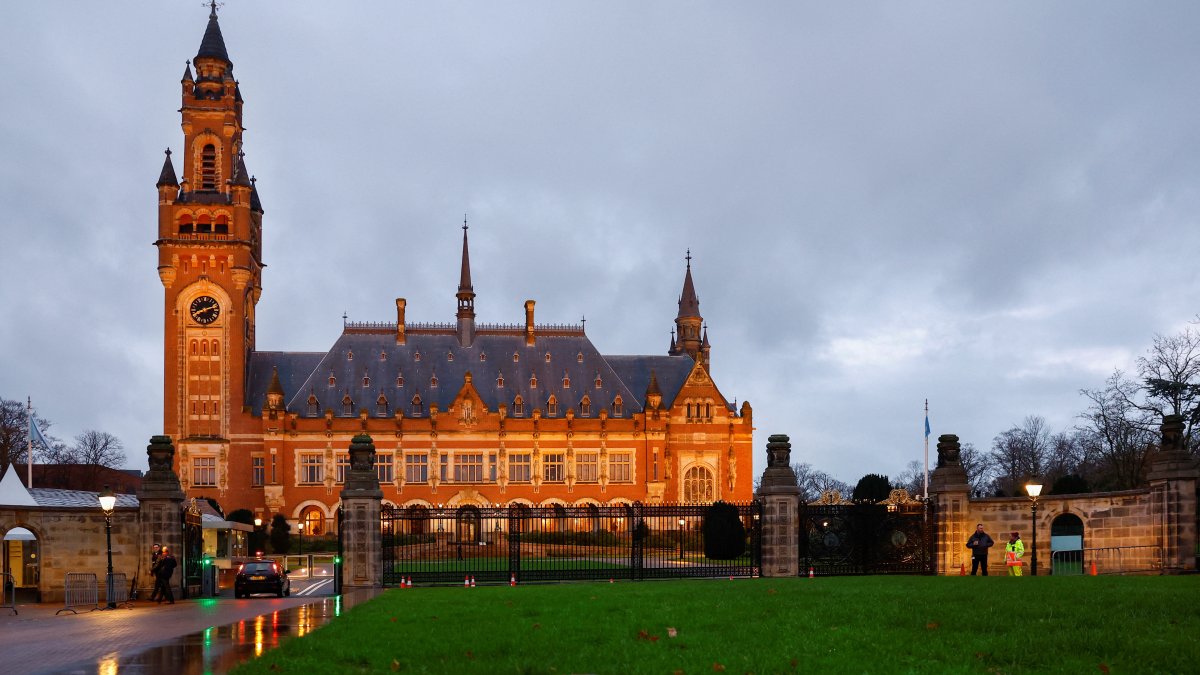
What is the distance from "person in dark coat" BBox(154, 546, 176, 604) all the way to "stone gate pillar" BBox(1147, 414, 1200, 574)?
24511mm

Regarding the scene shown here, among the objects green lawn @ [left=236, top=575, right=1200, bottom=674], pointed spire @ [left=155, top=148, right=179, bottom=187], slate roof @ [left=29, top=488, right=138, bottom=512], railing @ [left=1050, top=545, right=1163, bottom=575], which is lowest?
railing @ [left=1050, top=545, right=1163, bottom=575]

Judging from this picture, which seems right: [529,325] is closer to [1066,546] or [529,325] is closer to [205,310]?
[205,310]

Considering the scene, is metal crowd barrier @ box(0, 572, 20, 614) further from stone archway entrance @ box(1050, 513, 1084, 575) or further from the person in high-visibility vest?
stone archway entrance @ box(1050, 513, 1084, 575)

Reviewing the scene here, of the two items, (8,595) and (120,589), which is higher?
(120,589)

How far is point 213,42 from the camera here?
278 ft

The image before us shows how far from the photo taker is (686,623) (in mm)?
16703

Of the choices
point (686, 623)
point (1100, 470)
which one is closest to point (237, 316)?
point (1100, 470)

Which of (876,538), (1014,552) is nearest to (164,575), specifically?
(876,538)

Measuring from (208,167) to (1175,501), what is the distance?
69.4m

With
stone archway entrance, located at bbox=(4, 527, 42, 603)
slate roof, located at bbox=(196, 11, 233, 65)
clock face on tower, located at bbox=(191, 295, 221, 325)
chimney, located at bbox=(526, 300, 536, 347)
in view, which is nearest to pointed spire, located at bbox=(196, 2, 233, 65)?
slate roof, located at bbox=(196, 11, 233, 65)

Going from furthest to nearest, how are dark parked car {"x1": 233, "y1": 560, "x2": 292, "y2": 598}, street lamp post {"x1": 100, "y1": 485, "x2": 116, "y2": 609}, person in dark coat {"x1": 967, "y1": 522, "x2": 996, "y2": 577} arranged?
dark parked car {"x1": 233, "y1": 560, "x2": 292, "y2": 598}
person in dark coat {"x1": 967, "y1": 522, "x2": 996, "y2": 577}
street lamp post {"x1": 100, "y1": 485, "x2": 116, "y2": 609}

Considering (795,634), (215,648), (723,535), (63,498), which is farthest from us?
(723,535)

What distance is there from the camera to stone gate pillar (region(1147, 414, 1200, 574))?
29953 mm

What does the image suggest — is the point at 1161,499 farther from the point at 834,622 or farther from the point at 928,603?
the point at 834,622
